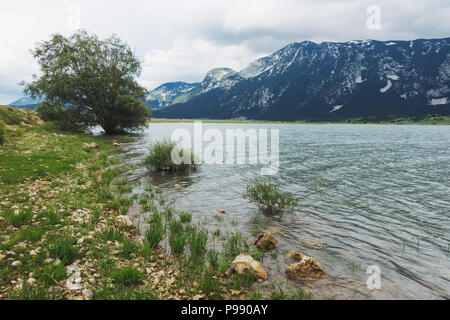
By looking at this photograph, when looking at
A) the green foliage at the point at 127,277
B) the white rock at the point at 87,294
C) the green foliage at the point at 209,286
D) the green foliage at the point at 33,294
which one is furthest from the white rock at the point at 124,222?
the green foliage at the point at 209,286

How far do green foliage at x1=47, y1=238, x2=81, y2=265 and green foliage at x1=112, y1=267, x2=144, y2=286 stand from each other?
151 cm

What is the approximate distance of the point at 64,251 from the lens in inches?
268

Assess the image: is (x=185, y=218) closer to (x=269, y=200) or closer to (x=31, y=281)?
(x=269, y=200)

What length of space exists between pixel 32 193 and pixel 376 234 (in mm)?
16879

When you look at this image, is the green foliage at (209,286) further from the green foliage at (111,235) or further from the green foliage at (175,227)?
the green foliage at (111,235)

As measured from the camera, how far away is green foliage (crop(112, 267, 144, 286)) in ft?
20.5

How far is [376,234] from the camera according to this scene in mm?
10406

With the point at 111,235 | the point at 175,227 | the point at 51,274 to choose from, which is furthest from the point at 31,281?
the point at 175,227

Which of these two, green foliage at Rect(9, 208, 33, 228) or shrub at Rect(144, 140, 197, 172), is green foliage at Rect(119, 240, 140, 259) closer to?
green foliage at Rect(9, 208, 33, 228)


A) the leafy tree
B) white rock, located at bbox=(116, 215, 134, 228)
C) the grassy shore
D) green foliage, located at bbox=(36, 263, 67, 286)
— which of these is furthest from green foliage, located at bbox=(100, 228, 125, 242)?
the leafy tree

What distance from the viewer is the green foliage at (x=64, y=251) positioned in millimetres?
6668

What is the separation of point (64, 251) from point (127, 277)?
2.25 meters
